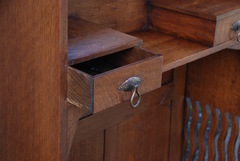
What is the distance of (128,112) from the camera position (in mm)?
2141

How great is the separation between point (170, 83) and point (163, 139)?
0.91ft

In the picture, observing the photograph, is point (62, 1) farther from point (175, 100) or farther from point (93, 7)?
point (175, 100)

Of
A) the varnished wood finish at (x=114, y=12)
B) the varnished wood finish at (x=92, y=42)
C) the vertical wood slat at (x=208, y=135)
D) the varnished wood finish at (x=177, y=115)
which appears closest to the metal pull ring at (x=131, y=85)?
the varnished wood finish at (x=92, y=42)

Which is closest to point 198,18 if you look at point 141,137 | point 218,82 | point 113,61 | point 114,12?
point 114,12

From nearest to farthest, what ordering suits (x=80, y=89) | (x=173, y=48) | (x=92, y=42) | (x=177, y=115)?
(x=80, y=89), (x=92, y=42), (x=173, y=48), (x=177, y=115)

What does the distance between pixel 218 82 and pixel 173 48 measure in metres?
0.60

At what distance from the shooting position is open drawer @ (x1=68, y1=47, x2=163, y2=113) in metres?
1.33

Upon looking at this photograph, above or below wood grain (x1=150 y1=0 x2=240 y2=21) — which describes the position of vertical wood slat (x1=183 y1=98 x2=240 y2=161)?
below

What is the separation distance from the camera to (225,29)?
189 centimetres

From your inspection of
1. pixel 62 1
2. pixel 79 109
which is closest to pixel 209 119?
pixel 79 109

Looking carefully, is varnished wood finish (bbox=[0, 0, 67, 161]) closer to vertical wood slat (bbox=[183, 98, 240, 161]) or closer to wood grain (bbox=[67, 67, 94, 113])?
wood grain (bbox=[67, 67, 94, 113])

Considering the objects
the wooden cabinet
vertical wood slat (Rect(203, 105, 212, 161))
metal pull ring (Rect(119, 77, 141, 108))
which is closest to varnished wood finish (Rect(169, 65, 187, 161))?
the wooden cabinet

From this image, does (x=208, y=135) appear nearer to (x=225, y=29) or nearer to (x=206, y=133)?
(x=206, y=133)

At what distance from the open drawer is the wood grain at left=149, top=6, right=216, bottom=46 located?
16.0 inches
